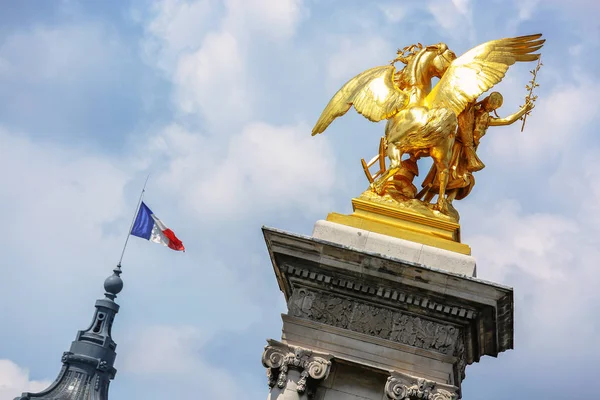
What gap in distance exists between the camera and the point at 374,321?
23.8 metres

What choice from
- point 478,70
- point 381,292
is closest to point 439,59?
point 478,70

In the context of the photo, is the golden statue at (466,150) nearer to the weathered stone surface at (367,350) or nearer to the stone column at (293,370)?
the weathered stone surface at (367,350)

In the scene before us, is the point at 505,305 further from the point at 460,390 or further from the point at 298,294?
the point at 298,294

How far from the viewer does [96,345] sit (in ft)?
466

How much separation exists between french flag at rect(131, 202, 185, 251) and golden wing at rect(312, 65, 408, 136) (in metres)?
25.3

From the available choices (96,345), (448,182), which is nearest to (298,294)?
(448,182)

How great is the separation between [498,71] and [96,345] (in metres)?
120

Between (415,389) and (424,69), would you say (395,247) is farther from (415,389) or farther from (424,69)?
(424,69)

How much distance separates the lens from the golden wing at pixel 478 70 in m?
26.2

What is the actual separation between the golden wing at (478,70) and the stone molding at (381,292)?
444cm

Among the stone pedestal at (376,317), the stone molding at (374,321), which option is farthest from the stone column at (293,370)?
the stone molding at (374,321)

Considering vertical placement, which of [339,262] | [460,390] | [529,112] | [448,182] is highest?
[529,112]

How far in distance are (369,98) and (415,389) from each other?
6.73m

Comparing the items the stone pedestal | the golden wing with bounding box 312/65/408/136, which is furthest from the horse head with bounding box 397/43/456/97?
the stone pedestal
